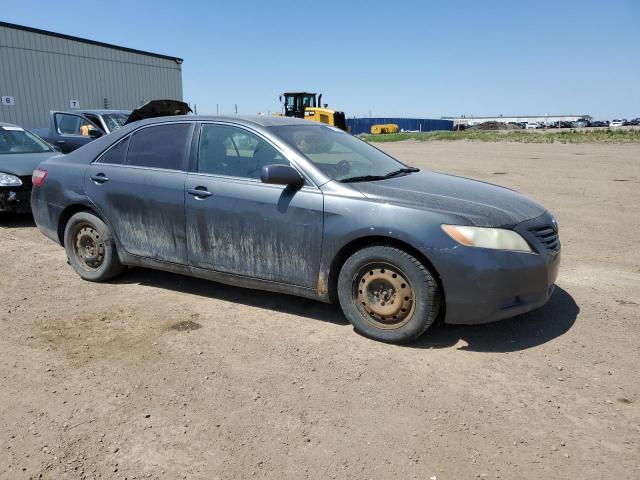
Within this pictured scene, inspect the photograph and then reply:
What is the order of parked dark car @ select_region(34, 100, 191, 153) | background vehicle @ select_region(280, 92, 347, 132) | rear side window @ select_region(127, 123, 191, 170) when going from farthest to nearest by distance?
background vehicle @ select_region(280, 92, 347, 132) < parked dark car @ select_region(34, 100, 191, 153) < rear side window @ select_region(127, 123, 191, 170)

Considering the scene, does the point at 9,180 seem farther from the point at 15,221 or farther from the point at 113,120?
the point at 113,120

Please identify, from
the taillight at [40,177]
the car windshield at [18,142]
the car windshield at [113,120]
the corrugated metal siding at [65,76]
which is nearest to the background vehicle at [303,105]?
the corrugated metal siding at [65,76]

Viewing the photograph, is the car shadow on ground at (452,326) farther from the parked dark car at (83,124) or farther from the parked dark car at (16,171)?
the parked dark car at (83,124)

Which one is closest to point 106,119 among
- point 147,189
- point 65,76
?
point 147,189

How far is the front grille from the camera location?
379 cm

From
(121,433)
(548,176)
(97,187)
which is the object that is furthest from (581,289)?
(548,176)

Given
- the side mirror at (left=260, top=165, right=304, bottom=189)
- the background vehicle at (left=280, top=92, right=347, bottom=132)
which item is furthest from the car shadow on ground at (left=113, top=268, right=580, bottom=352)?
the background vehicle at (left=280, top=92, right=347, bottom=132)

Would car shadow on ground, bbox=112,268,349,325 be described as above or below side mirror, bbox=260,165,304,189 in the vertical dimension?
below

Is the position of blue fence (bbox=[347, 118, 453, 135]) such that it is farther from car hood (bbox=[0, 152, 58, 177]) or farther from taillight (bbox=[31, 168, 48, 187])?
taillight (bbox=[31, 168, 48, 187])

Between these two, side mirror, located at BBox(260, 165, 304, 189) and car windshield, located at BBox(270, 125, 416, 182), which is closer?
side mirror, located at BBox(260, 165, 304, 189)

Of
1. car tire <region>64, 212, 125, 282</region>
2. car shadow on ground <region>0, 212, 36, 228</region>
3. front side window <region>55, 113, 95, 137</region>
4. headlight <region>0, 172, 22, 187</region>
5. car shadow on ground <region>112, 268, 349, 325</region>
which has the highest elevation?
front side window <region>55, 113, 95, 137</region>

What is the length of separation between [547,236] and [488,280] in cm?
74

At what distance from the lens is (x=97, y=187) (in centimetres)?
498

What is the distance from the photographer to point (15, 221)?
8.30 metres
